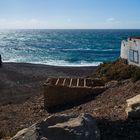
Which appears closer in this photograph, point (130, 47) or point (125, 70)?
point (125, 70)

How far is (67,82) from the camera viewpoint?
73.6ft

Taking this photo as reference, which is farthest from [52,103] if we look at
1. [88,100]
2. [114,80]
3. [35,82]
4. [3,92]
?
[35,82]

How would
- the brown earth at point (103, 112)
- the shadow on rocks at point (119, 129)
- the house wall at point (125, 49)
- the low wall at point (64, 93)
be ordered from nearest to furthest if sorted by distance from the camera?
the shadow on rocks at point (119, 129)
the brown earth at point (103, 112)
the low wall at point (64, 93)
the house wall at point (125, 49)

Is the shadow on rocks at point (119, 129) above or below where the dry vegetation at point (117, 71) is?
above

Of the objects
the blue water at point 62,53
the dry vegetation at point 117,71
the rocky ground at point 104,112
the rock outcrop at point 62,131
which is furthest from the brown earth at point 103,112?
the blue water at point 62,53

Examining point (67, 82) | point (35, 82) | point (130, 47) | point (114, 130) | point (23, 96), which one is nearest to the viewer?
point (114, 130)

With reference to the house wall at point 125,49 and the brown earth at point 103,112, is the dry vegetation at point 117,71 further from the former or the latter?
the brown earth at point 103,112

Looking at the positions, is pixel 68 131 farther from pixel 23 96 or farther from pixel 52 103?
pixel 23 96

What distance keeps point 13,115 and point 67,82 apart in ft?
15.3

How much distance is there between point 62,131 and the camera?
8.16 m

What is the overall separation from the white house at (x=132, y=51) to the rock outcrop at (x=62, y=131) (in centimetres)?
1621

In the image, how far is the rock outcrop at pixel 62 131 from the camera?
802 centimetres

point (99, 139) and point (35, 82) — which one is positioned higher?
point (99, 139)

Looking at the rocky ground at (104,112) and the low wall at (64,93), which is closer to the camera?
the rocky ground at (104,112)
